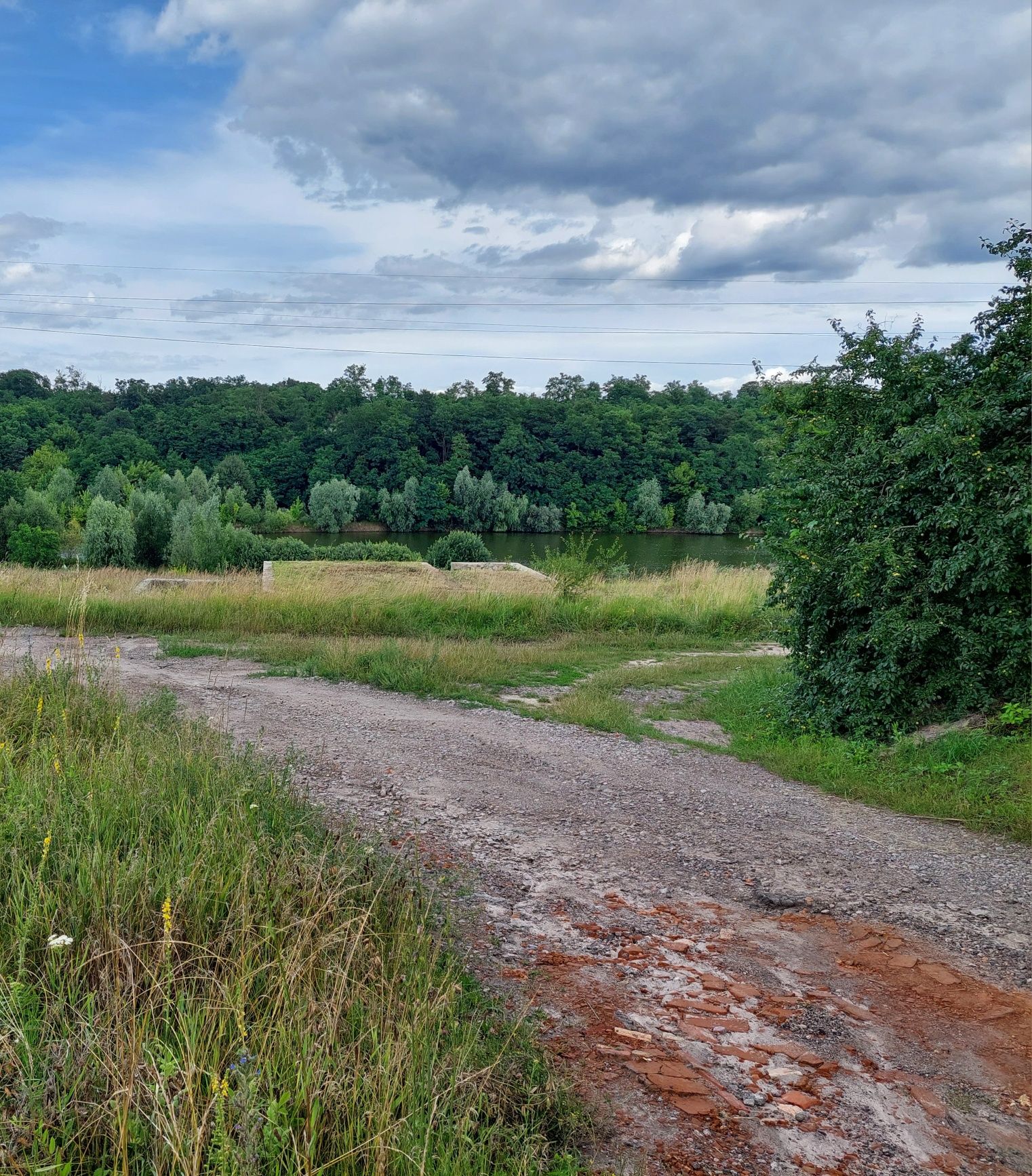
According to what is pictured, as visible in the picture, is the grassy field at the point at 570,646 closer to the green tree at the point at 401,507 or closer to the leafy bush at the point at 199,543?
the leafy bush at the point at 199,543

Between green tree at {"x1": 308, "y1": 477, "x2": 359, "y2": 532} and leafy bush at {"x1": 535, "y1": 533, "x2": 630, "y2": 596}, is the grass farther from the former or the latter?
green tree at {"x1": 308, "y1": 477, "x2": 359, "y2": 532}

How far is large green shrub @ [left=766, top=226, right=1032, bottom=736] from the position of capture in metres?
7.68

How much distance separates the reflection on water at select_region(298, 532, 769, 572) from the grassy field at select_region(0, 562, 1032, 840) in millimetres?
30085

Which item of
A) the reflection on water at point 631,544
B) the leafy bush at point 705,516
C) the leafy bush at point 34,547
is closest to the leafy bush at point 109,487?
the reflection on water at point 631,544

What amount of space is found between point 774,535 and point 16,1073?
8.69 m

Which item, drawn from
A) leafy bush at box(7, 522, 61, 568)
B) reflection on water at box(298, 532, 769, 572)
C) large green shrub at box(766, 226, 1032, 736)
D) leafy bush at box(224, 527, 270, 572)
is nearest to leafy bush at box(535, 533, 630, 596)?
large green shrub at box(766, 226, 1032, 736)

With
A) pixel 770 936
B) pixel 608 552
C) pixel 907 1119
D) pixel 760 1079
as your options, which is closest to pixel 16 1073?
pixel 760 1079

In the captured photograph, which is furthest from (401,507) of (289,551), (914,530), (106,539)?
(914,530)

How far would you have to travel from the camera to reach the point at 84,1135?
2283mm

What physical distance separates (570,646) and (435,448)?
67.6 m

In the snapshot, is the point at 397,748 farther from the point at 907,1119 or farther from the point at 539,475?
the point at 539,475

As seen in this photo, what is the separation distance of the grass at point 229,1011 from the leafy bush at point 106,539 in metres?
33.7

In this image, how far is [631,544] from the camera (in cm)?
6309

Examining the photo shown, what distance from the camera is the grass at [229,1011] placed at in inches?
88.1
